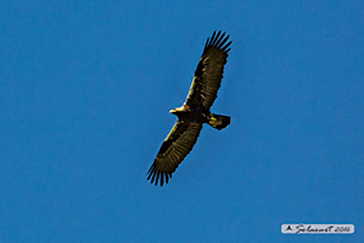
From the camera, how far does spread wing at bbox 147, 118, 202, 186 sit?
29375mm

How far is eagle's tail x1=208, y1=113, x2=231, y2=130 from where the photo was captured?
2822 cm

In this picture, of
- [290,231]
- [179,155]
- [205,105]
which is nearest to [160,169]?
[179,155]

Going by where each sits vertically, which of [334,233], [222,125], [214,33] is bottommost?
[334,233]

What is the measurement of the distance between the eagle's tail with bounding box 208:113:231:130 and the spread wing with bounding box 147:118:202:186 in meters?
0.89

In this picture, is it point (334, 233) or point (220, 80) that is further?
point (334, 233)

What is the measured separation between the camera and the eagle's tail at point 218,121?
92.6 feet

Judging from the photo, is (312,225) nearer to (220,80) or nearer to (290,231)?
(290,231)

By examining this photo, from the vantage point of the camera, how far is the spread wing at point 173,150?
29.4m

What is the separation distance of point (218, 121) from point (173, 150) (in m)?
2.14

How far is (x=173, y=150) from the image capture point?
29.7 m

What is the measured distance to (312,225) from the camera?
3045cm

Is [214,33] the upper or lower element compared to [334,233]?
upper

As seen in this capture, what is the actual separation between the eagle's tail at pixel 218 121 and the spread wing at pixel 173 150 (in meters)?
0.89

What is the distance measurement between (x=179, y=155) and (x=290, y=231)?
14.4 feet
